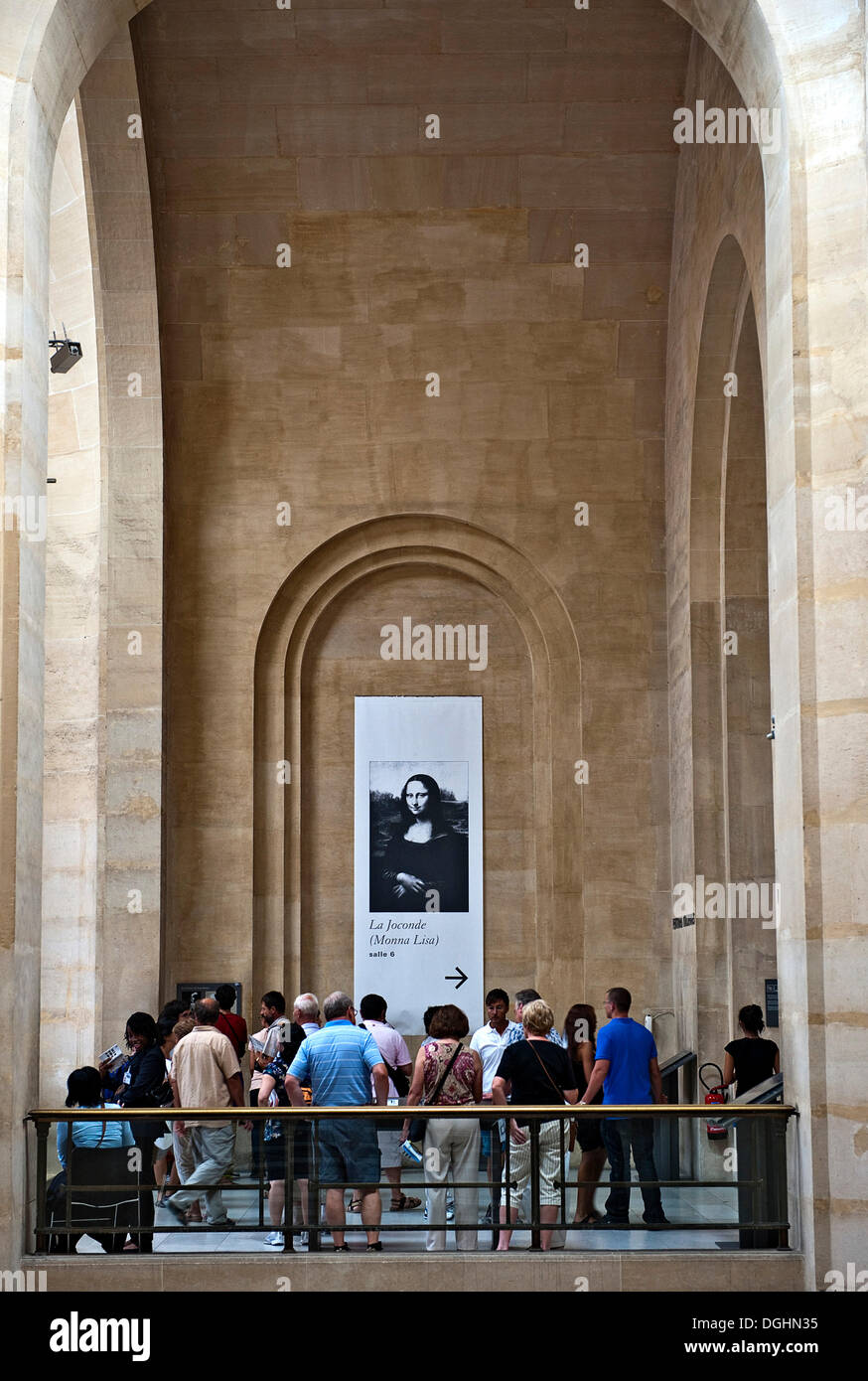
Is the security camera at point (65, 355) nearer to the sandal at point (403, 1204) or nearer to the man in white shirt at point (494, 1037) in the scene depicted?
the man in white shirt at point (494, 1037)

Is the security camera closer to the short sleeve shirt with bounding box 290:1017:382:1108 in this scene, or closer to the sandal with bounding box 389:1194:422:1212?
the short sleeve shirt with bounding box 290:1017:382:1108

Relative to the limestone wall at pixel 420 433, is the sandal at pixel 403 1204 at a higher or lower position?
lower

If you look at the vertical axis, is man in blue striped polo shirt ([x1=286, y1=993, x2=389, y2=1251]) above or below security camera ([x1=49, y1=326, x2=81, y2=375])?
below

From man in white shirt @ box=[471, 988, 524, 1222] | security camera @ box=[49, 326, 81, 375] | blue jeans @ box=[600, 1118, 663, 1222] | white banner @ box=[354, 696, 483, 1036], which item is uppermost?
security camera @ box=[49, 326, 81, 375]

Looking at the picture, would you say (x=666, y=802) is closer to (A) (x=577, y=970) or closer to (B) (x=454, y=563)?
(A) (x=577, y=970)

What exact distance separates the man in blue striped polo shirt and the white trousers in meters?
0.30

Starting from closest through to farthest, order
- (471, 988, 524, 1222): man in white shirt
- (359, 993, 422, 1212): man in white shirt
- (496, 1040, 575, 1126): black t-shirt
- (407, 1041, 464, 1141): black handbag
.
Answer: (359, 993, 422, 1212): man in white shirt → (407, 1041, 464, 1141): black handbag → (496, 1040, 575, 1126): black t-shirt → (471, 988, 524, 1222): man in white shirt

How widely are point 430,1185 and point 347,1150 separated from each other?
Result: 510 millimetres

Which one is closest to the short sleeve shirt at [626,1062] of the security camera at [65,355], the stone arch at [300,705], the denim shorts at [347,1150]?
the denim shorts at [347,1150]

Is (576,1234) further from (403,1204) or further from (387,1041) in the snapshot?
(387,1041)

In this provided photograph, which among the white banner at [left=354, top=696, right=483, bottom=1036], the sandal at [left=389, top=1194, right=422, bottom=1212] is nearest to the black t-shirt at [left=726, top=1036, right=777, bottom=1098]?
the sandal at [left=389, top=1194, right=422, bottom=1212]

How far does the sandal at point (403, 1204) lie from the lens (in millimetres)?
9188

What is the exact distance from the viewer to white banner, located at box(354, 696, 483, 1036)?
55.2ft
